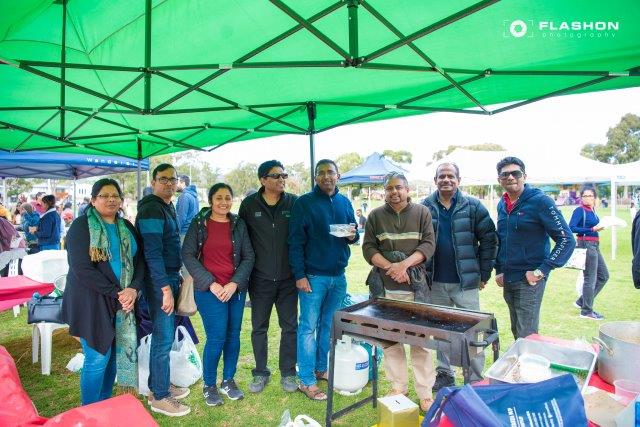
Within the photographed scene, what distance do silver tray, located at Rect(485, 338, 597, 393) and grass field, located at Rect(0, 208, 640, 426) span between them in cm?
40

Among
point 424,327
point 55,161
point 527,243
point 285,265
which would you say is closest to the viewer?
point 424,327

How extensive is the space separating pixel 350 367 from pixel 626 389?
2.21 m

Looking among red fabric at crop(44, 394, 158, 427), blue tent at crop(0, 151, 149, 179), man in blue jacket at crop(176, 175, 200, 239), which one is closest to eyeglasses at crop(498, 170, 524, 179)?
red fabric at crop(44, 394, 158, 427)

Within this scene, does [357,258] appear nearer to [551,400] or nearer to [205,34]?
[205,34]

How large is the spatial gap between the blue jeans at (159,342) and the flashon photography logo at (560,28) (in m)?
3.00

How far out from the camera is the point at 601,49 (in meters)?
2.65

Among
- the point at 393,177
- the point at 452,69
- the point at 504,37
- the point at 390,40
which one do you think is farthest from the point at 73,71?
the point at 504,37

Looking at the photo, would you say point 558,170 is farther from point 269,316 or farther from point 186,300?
point 186,300

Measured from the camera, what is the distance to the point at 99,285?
265 cm

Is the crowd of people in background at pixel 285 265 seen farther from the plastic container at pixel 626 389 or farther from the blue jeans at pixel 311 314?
the plastic container at pixel 626 389

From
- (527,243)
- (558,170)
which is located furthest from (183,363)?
(558,170)

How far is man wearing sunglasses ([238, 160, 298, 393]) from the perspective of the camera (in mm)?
3451

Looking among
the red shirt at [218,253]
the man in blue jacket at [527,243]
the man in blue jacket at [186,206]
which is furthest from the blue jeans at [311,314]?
the man in blue jacket at [186,206]

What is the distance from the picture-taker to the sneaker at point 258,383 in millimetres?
3496
